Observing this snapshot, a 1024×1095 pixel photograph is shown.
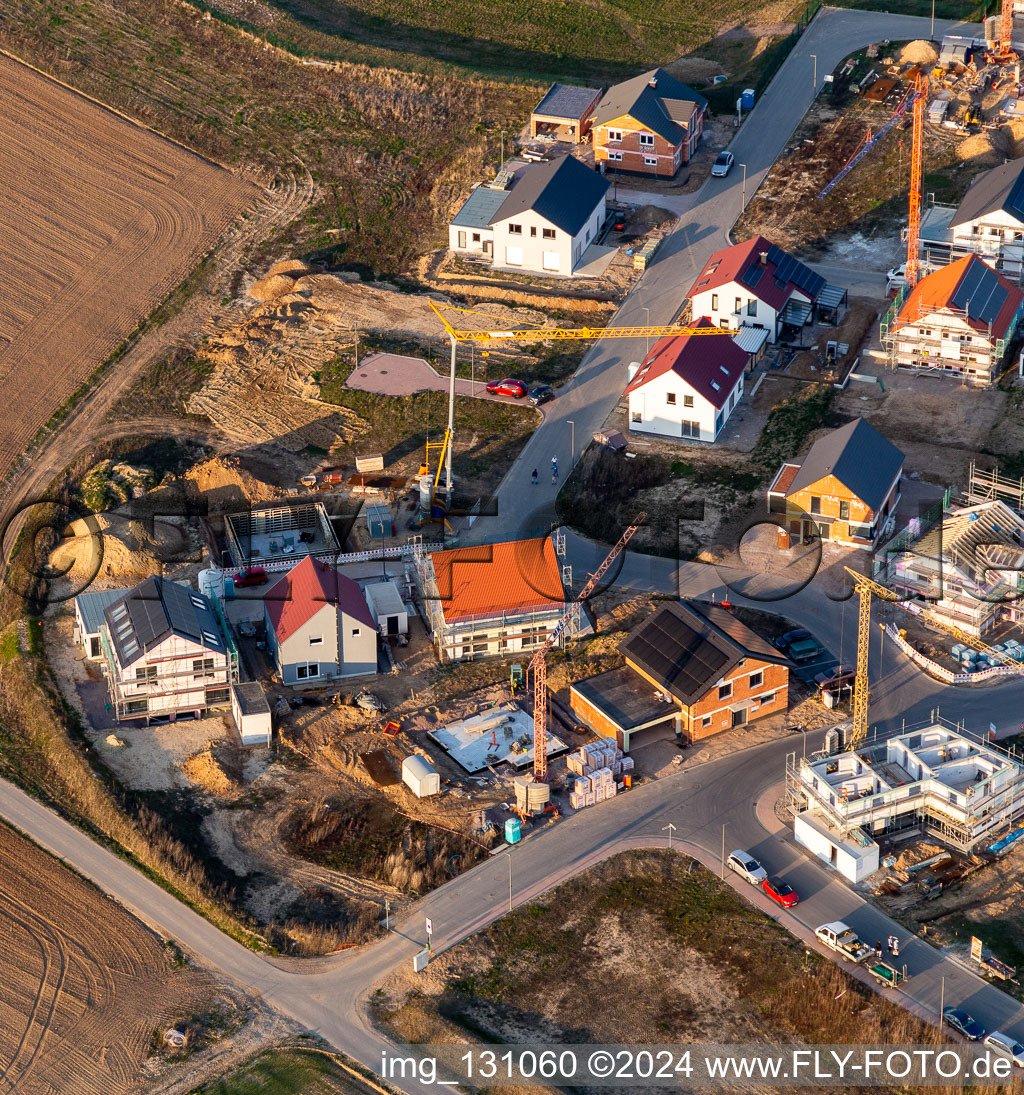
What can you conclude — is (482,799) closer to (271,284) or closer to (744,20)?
(271,284)

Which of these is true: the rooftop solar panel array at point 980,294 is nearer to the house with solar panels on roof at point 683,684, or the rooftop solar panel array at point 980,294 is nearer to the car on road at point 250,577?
the house with solar panels on roof at point 683,684

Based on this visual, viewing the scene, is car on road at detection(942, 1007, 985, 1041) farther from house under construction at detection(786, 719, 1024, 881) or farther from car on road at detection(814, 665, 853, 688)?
car on road at detection(814, 665, 853, 688)

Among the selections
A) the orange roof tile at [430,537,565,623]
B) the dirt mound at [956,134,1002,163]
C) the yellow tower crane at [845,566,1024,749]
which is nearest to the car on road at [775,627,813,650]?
the yellow tower crane at [845,566,1024,749]

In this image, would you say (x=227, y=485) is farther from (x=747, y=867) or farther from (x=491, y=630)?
(x=747, y=867)

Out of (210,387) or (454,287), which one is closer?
(210,387)

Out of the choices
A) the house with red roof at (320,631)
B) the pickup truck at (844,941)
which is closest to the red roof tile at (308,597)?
the house with red roof at (320,631)

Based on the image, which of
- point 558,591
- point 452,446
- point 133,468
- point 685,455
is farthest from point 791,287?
point 133,468
